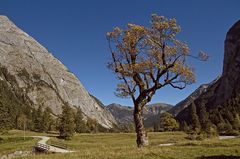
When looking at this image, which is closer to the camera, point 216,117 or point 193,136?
point 193,136

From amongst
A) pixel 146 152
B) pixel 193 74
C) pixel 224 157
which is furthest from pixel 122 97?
pixel 224 157

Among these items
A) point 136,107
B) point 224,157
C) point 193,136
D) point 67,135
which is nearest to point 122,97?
point 136,107

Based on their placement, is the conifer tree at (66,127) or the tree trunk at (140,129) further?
the conifer tree at (66,127)

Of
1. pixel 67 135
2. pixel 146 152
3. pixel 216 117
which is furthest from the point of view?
pixel 216 117

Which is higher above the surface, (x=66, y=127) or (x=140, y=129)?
(x=140, y=129)

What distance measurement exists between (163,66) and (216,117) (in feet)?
510

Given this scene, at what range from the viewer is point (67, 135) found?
4407 inches

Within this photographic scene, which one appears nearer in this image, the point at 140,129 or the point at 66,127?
the point at 140,129

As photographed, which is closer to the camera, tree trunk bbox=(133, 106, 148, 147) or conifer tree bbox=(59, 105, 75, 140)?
tree trunk bbox=(133, 106, 148, 147)

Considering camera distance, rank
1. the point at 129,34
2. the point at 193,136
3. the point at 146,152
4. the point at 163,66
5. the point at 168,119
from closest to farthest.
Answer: the point at 146,152 → the point at 163,66 → the point at 129,34 → the point at 193,136 → the point at 168,119

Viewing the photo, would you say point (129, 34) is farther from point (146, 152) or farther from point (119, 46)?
point (146, 152)

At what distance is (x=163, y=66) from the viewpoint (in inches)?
1041

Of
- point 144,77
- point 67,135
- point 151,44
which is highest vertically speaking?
point 151,44

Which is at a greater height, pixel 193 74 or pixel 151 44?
pixel 151 44
